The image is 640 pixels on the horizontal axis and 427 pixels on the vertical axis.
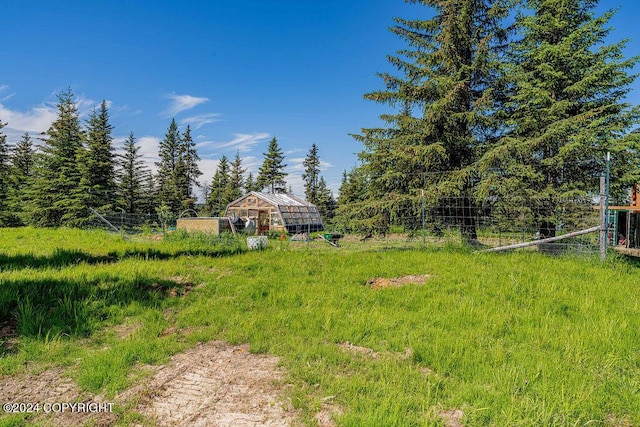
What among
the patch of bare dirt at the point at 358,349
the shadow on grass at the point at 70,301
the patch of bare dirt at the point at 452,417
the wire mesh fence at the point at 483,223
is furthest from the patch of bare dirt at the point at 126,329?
the wire mesh fence at the point at 483,223

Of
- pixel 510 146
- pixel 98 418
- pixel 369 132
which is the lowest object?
pixel 98 418

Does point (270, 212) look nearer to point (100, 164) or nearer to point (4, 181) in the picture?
point (100, 164)

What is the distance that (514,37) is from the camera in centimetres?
1086

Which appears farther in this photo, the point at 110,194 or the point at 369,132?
the point at 110,194

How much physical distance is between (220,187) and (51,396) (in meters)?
38.0

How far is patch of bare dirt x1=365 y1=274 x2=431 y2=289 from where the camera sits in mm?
5309

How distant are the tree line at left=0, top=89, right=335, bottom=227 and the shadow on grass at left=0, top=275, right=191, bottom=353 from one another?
804cm

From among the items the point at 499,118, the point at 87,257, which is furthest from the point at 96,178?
the point at 499,118

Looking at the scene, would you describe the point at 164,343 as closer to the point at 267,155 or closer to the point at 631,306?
the point at 631,306

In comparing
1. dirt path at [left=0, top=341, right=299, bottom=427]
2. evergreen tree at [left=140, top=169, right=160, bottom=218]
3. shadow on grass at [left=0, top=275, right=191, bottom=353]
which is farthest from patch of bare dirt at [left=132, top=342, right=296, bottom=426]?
evergreen tree at [left=140, top=169, right=160, bottom=218]

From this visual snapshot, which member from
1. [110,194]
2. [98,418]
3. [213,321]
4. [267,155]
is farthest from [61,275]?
[267,155]

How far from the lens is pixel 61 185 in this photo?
837 inches

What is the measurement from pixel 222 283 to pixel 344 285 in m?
2.11

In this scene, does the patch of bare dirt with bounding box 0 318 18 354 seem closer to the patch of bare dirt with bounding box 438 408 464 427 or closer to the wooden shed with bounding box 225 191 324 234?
the patch of bare dirt with bounding box 438 408 464 427
